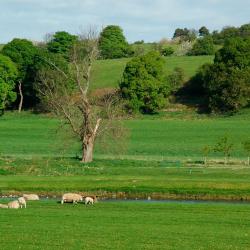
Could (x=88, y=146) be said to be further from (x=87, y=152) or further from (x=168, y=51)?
(x=168, y=51)

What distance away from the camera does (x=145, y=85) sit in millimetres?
122750

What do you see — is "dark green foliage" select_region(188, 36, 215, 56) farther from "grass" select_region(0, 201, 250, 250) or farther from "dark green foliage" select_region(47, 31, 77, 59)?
"grass" select_region(0, 201, 250, 250)

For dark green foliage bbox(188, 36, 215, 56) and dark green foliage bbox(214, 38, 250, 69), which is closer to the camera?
dark green foliage bbox(214, 38, 250, 69)

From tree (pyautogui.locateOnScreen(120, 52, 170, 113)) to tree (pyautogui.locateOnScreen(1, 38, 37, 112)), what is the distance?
1648 cm

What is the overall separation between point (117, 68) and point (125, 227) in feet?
412

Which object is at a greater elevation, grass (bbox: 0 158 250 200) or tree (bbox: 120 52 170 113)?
tree (bbox: 120 52 170 113)

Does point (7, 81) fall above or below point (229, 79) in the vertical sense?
below

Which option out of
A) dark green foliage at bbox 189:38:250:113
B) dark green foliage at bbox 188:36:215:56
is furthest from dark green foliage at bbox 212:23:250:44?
dark green foliage at bbox 189:38:250:113

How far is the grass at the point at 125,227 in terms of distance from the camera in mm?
23969

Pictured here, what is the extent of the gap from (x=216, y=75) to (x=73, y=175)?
6794cm

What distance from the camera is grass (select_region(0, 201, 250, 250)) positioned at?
2397 cm

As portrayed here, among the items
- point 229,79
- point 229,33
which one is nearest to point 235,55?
point 229,79

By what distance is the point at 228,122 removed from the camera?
357 feet

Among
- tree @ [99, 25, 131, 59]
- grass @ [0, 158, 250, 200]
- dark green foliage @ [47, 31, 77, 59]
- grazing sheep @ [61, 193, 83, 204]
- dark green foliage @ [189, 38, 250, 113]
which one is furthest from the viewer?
tree @ [99, 25, 131, 59]
